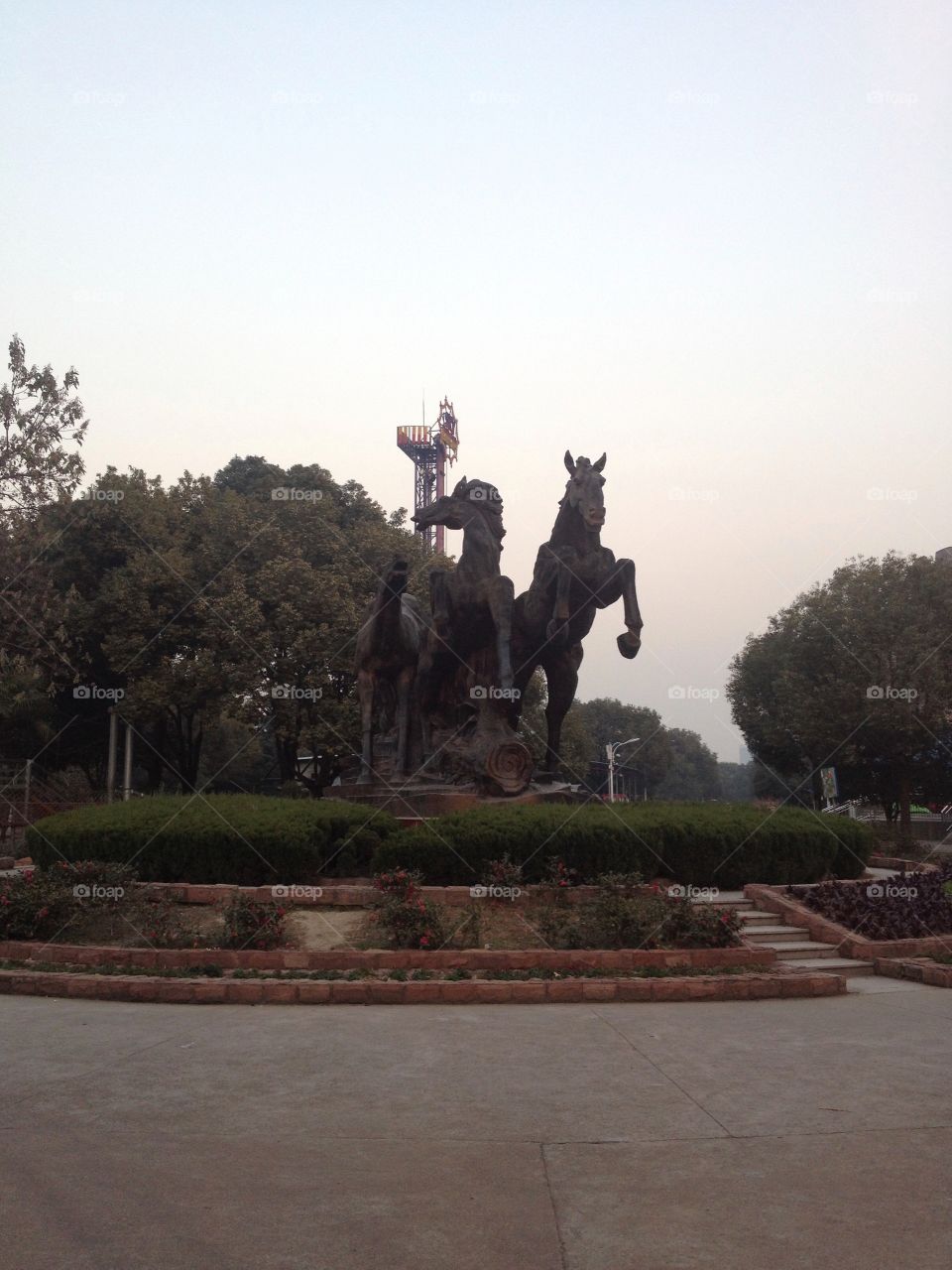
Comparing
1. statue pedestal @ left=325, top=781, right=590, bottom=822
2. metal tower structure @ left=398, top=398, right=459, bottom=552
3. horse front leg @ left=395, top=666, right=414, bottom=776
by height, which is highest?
metal tower structure @ left=398, top=398, right=459, bottom=552

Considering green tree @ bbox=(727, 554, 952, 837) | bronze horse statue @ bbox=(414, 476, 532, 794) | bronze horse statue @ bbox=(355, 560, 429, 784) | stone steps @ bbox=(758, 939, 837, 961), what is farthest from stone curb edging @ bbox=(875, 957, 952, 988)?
green tree @ bbox=(727, 554, 952, 837)

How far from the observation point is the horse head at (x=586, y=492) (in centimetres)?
1552

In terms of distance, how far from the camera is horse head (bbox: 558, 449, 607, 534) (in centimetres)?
1552

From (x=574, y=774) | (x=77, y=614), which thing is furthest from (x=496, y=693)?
(x=77, y=614)

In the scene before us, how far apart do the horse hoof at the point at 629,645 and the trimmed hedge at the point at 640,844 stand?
2.19 m

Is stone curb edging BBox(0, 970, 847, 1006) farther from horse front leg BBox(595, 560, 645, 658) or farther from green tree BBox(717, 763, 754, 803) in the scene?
green tree BBox(717, 763, 754, 803)

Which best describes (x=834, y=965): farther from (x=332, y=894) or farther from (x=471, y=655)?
(x=471, y=655)

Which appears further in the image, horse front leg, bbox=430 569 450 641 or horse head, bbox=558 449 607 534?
horse front leg, bbox=430 569 450 641

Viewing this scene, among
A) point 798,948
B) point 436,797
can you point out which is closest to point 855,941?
point 798,948

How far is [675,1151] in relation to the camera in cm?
500

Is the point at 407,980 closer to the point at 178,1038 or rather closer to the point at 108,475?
the point at 178,1038

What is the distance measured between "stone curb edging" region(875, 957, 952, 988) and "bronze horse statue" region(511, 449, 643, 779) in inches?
239

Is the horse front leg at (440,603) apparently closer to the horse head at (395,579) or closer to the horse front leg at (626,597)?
the horse head at (395,579)

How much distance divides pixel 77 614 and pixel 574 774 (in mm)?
20597
